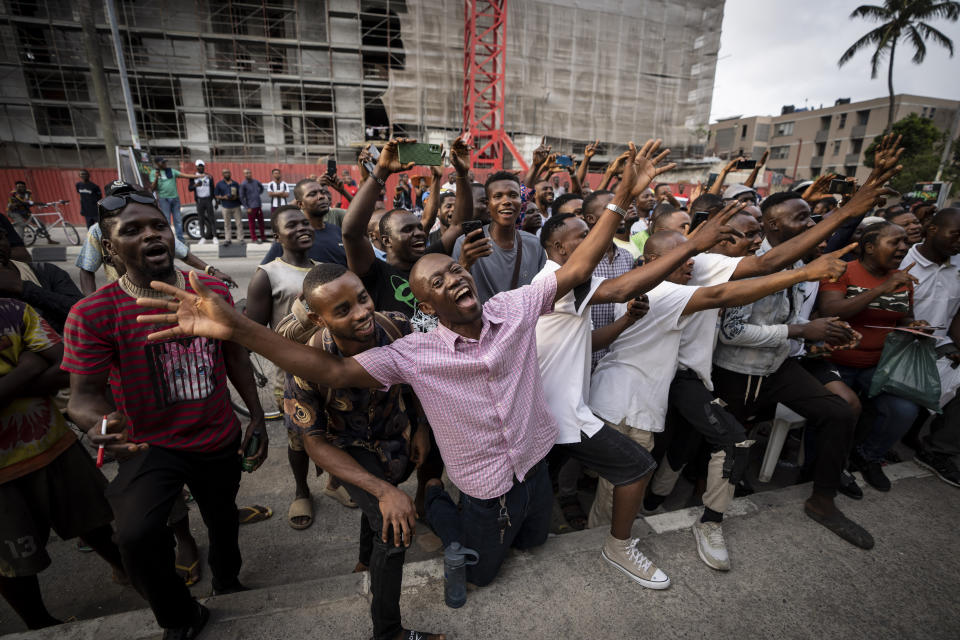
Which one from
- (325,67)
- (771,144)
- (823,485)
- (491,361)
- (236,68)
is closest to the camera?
(491,361)

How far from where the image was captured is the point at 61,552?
9.66 feet

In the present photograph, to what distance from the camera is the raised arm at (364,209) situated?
266 cm

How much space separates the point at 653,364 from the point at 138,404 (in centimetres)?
267

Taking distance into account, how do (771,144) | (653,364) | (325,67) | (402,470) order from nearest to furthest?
(402,470), (653,364), (325,67), (771,144)

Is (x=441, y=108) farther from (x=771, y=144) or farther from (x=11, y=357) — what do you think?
(x=771, y=144)

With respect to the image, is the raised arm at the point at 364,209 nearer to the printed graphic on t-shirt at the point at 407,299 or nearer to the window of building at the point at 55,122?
the printed graphic on t-shirt at the point at 407,299

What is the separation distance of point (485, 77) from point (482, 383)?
2338 centimetres

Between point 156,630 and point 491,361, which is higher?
point 491,361

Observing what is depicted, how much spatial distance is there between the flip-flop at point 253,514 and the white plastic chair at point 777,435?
3.87m

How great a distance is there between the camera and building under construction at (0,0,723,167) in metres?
18.0

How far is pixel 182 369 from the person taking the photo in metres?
2.17

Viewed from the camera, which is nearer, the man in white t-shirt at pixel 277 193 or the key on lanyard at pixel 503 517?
the key on lanyard at pixel 503 517

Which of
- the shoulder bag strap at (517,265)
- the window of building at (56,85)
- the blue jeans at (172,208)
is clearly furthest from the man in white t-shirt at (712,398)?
the window of building at (56,85)

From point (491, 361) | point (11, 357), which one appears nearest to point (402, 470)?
point (491, 361)
